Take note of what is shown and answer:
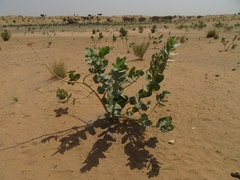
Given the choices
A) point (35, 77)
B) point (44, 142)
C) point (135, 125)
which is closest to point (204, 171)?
point (135, 125)

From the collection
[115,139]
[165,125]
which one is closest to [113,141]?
[115,139]

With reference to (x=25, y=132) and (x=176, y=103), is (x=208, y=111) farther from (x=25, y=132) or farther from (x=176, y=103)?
(x=25, y=132)

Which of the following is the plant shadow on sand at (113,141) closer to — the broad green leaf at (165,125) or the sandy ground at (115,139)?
the sandy ground at (115,139)

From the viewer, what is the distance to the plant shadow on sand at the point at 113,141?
320 centimetres

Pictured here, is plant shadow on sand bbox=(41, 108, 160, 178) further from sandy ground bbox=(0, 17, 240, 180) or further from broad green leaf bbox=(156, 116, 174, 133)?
broad green leaf bbox=(156, 116, 174, 133)

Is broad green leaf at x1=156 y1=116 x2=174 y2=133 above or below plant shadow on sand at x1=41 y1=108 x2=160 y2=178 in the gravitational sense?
above

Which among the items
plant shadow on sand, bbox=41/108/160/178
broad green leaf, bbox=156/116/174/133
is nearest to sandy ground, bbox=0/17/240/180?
plant shadow on sand, bbox=41/108/160/178

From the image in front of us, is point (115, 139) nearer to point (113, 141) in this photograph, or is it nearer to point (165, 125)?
point (113, 141)

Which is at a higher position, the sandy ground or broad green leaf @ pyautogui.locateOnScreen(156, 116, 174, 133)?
broad green leaf @ pyautogui.locateOnScreen(156, 116, 174, 133)

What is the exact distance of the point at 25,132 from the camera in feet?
13.1

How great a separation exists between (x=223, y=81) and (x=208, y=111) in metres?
1.65

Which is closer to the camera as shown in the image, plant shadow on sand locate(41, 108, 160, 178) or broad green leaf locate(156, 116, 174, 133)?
plant shadow on sand locate(41, 108, 160, 178)

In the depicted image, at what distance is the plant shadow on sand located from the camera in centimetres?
320

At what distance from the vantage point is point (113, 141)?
361 cm
